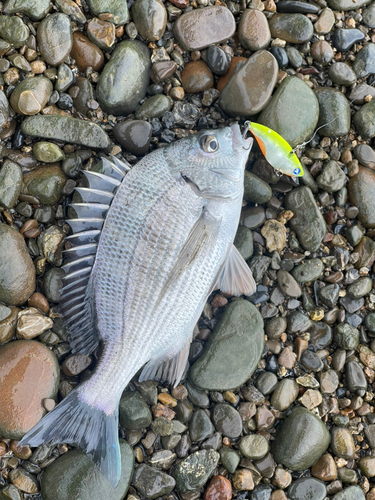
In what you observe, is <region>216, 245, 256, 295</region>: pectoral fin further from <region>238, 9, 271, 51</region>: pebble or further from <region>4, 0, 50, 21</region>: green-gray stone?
<region>4, 0, 50, 21</region>: green-gray stone

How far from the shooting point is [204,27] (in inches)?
131

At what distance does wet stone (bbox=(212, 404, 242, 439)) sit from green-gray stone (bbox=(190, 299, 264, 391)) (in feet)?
0.61

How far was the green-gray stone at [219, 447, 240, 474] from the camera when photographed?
3.14 metres

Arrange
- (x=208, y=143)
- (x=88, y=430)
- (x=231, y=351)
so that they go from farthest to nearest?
(x=231, y=351) < (x=208, y=143) < (x=88, y=430)

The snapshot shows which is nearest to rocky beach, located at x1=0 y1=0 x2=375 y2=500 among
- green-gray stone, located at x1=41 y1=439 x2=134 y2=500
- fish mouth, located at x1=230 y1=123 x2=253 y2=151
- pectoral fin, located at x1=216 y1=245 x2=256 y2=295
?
green-gray stone, located at x1=41 y1=439 x2=134 y2=500

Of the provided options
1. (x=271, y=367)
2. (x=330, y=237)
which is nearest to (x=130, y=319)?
(x=271, y=367)

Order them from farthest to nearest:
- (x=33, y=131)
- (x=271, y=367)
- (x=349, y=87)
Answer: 1. (x=349, y=87)
2. (x=271, y=367)
3. (x=33, y=131)

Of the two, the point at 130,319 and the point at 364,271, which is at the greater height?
the point at 130,319

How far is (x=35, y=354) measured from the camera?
2.97 metres

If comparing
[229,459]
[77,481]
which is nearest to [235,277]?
[229,459]

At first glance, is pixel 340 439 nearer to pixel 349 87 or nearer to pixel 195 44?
pixel 349 87

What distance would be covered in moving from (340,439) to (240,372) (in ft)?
3.42

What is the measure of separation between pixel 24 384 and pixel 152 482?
1.25 m

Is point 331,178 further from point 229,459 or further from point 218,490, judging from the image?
point 218,490
